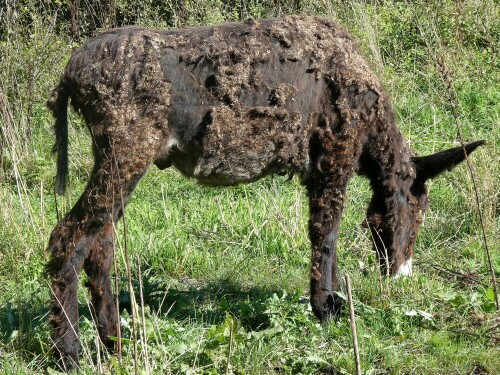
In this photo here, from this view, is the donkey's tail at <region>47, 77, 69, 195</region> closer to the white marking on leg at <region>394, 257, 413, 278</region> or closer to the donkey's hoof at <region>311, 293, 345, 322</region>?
the donkey's hoof at <region>311, 293, 345, 322</region>

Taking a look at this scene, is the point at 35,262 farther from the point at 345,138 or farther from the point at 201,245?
the point at 345,138

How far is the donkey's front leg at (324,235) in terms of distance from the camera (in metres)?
5.08

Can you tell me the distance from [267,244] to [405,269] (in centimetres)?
119

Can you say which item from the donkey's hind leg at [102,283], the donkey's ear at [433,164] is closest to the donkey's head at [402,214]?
the donkey's ear at [433,164]

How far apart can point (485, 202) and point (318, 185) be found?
1992mm

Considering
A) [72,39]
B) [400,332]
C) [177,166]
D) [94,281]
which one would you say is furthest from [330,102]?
[72,39]

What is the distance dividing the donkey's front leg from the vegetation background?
0.45ft

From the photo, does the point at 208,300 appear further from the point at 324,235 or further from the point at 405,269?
the point at 405,269

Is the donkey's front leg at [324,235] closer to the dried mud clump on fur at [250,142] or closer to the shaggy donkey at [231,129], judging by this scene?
the shaggy donkey at [231,129]

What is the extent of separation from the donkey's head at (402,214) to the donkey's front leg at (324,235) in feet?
1.48

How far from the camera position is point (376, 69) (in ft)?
28.5

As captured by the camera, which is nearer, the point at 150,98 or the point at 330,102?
the point at 150,98

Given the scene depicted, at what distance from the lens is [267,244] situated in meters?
6.28

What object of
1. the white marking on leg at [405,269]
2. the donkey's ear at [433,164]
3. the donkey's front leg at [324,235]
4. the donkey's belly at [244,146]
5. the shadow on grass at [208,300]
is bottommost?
the shadow on grass at [208,300]
